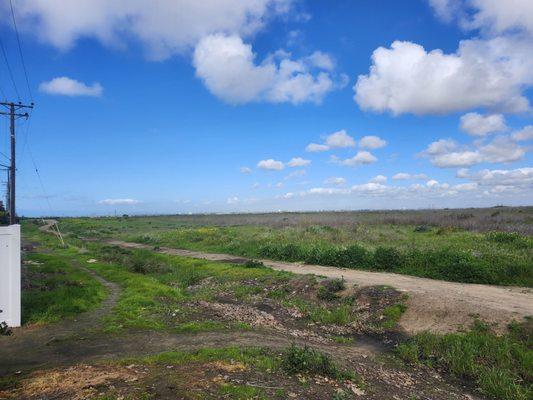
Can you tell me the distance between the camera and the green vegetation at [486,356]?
29.3ft

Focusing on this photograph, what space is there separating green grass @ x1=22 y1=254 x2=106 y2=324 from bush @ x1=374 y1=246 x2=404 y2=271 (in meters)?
14.8

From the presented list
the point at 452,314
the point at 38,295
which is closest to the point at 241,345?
the point at 452,314

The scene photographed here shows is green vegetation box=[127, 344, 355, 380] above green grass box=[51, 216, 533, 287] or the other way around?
the other way around

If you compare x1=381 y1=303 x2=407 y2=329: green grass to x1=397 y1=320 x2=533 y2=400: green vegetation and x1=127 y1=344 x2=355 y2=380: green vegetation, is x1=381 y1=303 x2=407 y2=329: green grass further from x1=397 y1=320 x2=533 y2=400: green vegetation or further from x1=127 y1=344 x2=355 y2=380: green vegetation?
x1=127 y1=344 x2=355 y2=380: green vegetation

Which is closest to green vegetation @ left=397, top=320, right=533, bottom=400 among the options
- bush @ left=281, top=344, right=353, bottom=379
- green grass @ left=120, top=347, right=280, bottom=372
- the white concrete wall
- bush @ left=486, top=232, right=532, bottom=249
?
bush @ left=281, top=344, right=353, bottom=379

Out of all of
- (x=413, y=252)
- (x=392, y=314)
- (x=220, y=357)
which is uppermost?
(x=413, y=252)

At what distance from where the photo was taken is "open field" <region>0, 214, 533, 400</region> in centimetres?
763

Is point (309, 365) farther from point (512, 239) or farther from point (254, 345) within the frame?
point (512, 239)

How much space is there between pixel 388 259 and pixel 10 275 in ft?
60.1

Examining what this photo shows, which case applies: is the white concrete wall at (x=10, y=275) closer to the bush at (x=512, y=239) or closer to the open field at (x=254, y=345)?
the open field at (x=254, y=345)

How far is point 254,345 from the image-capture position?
10.4 m

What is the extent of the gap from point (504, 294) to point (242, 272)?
491 inches

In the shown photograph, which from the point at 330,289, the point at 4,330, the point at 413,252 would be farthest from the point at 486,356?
the point at 4,330

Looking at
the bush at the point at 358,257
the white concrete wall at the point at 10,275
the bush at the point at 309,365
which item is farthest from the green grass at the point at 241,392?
the bush at the point at 358,257
